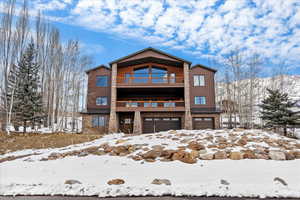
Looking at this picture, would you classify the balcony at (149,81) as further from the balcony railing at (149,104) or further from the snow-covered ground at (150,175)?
the snow-covered ground at (150,175)

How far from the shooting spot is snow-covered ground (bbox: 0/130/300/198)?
3.89 metres

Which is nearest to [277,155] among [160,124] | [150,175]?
[150,175]

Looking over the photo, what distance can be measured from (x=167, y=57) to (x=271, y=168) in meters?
14.6

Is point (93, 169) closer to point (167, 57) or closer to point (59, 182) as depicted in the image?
point (59, 182)

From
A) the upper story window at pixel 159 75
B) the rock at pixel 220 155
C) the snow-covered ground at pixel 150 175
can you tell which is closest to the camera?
the snow-covered ground at pixel 150 175

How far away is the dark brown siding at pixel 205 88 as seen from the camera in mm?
17867

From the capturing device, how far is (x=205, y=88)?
720 inches

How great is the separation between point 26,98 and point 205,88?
1898 centimetres

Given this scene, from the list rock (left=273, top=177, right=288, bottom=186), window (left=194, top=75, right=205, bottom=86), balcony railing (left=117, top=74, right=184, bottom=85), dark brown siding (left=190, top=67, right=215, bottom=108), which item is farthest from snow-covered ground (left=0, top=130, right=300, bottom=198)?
window (left=194, top=75, right=205, bottom=86)

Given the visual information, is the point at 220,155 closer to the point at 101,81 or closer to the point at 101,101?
the point at 101,101

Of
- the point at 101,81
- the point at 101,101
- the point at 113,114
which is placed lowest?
the point at 113,114

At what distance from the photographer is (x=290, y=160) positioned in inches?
220

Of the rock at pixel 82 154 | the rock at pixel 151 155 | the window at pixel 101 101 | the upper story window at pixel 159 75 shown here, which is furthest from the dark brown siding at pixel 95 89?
the rock at pixel 151 155

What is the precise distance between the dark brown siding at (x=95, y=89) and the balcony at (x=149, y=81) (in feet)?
6.54
